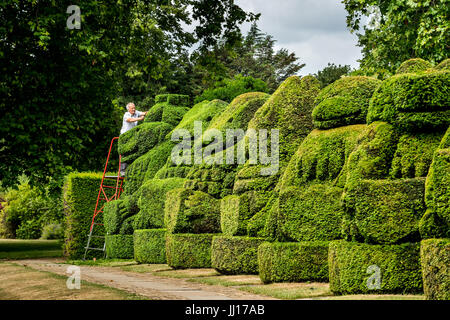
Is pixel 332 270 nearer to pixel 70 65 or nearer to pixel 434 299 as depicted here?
pixel 434 299

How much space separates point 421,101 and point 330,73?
3379 cm

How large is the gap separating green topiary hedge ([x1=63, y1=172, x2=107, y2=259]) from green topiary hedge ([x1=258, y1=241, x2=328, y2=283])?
10.7 m

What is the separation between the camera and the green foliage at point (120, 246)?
1591 cm

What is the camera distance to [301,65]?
156 feet

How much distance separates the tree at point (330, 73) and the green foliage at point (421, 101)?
1252 inches

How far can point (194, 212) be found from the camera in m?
12.0

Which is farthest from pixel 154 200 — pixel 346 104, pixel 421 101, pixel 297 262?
pixel 421 101

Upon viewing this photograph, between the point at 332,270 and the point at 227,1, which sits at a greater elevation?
the point at 227,1

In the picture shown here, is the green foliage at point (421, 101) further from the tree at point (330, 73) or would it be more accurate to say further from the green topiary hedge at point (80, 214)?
the tree at point (330, 73)

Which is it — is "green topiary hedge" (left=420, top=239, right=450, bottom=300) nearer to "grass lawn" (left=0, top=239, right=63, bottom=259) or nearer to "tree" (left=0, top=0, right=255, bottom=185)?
"tree" (left=0, top=0, right=255, bottom=185)

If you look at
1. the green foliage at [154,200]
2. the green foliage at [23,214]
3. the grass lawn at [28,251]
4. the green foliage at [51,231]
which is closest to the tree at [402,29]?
the green foliage at [154,200]

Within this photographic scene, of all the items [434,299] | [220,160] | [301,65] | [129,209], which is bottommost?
[434,299]

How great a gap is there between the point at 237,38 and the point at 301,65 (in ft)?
115
